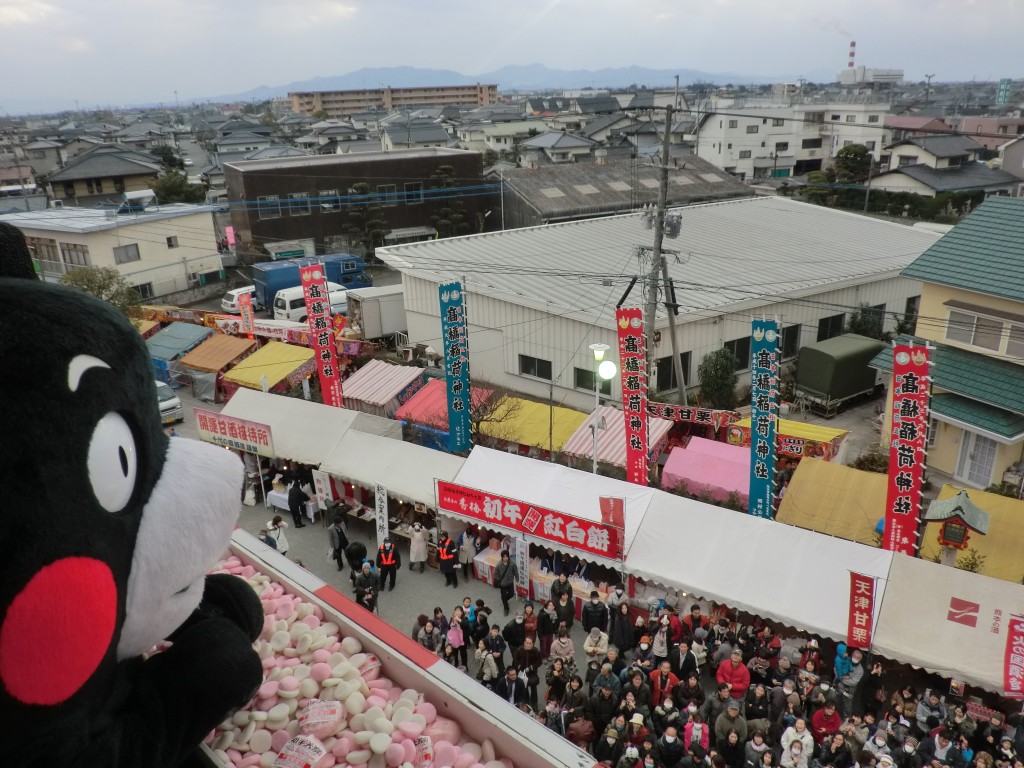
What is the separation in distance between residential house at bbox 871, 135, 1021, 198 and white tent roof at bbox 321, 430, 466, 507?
40.3 m

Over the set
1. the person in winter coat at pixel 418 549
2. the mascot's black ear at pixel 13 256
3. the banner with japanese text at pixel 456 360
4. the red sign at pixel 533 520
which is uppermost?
the mascot's black ear at pixel 13 256

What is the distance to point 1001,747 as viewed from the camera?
25.0ft

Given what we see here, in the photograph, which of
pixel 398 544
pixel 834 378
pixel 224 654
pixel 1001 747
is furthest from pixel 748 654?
pixel 834 378

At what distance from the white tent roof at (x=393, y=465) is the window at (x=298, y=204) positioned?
24343mm

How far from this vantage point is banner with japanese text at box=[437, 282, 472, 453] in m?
14.6

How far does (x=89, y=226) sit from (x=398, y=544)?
2272cm

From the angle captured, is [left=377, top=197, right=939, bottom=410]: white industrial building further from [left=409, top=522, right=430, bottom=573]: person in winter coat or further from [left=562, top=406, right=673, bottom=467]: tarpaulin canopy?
[left=409, top=522, right=430, bottom=573]: person in winter coat

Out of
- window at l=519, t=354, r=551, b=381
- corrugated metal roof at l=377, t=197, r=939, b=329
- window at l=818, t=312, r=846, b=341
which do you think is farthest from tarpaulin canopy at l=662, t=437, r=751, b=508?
window at l=818, t=312, r=846, b=341

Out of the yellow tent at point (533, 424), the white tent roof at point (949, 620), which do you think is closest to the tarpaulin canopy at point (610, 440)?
the yellow tent at point (533, 424)

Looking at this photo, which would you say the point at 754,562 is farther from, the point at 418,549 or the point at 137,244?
the point at 137,244

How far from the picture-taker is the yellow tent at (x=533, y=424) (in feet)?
49.8

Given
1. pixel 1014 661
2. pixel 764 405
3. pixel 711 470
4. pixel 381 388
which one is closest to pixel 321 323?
pixel 381 388

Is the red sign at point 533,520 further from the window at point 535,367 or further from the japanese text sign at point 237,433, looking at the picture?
the window at point 535,367

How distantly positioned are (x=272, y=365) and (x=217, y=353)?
108 inches
